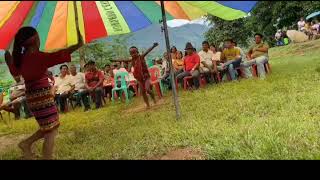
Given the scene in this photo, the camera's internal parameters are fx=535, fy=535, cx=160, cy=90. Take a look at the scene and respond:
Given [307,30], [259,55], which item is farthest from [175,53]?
[307,30]

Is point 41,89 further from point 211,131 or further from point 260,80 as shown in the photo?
point 260,80

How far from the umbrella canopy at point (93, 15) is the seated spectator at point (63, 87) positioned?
0.77 feet

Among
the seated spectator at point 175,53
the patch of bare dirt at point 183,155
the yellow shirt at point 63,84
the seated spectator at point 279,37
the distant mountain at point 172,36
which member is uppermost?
the distant mountain at point 172,36

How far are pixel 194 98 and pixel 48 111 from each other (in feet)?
6.05

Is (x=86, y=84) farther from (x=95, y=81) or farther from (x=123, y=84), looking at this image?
(x=123, y=84)

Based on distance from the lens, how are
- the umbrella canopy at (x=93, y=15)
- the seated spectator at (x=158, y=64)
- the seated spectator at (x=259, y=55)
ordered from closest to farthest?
the umbrella canopy at (x=93, y=15) < the seated spectator at (x=259, y=55) < the seated spectator at (x=158, y=64)

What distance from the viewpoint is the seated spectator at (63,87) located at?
441cm

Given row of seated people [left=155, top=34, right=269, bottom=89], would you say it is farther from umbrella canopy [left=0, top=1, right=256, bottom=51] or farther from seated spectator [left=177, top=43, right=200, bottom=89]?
umbrella canopy [left=0, top=1, right=256, bottom=51]

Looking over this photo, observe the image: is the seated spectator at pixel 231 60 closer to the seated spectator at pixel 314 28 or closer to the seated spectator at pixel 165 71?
the seated spectator at pixel 165 71

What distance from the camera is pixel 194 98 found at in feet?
16.6

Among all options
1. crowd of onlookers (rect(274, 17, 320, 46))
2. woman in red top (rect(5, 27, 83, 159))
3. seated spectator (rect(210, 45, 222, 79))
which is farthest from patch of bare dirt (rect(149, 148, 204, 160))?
seated spectator (rect(210, 45, 222, 79))

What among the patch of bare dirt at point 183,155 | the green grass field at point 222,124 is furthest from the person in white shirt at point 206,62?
the patch of bare dirt at point 183,155

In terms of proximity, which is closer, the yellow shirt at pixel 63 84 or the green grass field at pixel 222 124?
the green grass field at pixel 222 124
